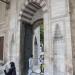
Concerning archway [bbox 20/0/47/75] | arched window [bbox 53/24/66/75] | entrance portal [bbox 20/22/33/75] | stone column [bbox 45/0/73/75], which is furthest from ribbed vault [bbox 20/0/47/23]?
arched window [bbox 53/24/66/75]

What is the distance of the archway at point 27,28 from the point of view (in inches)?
225

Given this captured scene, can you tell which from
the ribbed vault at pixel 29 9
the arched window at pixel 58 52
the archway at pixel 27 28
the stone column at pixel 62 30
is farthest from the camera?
the archway at pixel 27 28

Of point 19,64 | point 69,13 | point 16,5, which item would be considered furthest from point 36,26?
point 69,13

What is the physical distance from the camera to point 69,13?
4.41 metres

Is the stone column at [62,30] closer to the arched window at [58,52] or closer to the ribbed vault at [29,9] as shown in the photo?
the arched window at [58,52]

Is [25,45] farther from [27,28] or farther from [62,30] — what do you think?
[62,30]

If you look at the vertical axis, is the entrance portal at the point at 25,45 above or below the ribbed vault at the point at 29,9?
below

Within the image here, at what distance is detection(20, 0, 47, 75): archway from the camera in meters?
5.71

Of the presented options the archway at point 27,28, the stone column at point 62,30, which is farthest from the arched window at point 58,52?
the archway at point 27,28

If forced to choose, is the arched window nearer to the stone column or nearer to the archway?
the stone column

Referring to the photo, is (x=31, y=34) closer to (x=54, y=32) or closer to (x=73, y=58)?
(x=54, y=32)

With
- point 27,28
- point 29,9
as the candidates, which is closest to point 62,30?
point 29,9

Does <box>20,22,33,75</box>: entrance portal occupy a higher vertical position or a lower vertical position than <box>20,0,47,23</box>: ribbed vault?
lower

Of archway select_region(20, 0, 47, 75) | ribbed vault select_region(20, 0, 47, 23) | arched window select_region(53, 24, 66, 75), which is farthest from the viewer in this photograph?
archway select_region(20, 0, 47, 75)
